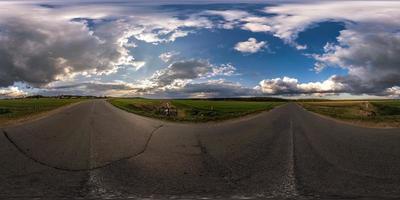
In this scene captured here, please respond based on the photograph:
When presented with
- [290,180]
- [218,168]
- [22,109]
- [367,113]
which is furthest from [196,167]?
[22,109]

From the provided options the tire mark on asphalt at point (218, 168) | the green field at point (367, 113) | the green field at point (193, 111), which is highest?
the green field at point (193, 111)

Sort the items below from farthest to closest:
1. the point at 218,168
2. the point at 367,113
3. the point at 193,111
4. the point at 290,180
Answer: the point at 367,113 < the point at 193,111 < the point at 218,168 < the point at 290,180

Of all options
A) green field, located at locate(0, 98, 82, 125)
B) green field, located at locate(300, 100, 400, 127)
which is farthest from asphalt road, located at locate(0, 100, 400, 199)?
green field, located at locate(0, 98, 82, 125)

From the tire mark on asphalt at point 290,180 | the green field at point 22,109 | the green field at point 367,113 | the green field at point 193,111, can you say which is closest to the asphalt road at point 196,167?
the tire mark on asphalt at point 290,180

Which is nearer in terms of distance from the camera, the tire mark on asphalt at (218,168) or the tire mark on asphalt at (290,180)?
the tire mark on asphalt at (290,180)

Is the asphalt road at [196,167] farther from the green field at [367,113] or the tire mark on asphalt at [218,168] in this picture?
the green field at [367,113]

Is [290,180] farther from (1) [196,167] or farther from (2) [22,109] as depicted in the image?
(2) [22,109]

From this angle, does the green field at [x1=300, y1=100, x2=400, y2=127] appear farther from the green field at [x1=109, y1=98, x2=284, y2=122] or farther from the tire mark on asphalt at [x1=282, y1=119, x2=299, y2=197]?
the tire mark on asphalt at [x1=282, y1=119, x2=299, y2=197]

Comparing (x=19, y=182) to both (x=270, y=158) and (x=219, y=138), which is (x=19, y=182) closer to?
(x=270, y=158)
